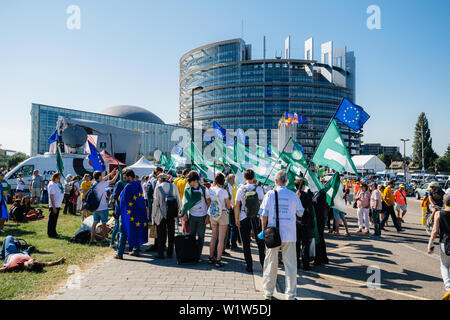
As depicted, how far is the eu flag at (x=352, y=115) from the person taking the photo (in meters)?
7.15

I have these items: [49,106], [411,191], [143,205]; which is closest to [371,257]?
[143,205]

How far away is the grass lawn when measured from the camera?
4508mm

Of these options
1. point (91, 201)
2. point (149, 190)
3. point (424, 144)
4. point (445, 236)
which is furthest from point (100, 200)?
point (424, 144)

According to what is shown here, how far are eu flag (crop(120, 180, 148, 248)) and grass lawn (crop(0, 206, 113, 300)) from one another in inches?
33.4

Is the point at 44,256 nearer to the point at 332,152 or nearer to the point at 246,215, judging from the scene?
the point at 246,215

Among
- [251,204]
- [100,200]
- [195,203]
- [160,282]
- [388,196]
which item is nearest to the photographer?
[160,282]

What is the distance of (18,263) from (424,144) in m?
89.0

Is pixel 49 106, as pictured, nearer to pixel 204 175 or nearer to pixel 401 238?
pixel 204 175

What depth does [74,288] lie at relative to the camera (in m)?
4.56

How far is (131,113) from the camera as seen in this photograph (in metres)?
97.3

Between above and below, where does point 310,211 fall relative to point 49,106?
below

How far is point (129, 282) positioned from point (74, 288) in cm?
82

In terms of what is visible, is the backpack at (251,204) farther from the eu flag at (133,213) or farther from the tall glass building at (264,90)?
the tall glass building at (264,90)

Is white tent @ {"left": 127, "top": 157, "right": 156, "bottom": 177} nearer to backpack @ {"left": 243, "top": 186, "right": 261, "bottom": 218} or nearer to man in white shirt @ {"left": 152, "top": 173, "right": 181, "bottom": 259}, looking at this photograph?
man in white shirt @ {"left": 152, "top": 173, "right": 181, "bottom": 259}
